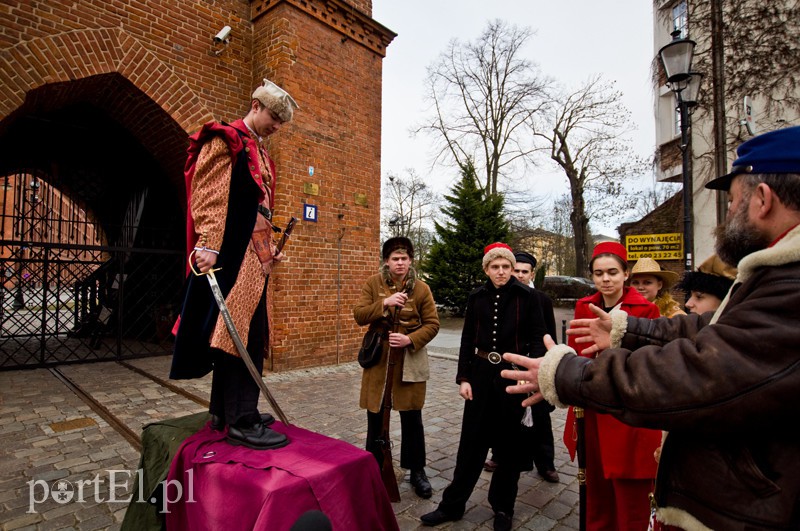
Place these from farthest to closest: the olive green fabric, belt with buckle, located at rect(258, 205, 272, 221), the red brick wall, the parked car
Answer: the parked car < the red brick wall < belt with buckle, located at rect(258, 205, 272, 221) < the olive green fabric

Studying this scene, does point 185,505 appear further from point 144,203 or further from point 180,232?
point 144,203

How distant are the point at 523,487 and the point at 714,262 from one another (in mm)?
2305

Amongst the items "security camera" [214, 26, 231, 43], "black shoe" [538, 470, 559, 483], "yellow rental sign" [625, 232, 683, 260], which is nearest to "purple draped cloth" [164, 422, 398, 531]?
"black shoe" [538, 470, 559, 483]

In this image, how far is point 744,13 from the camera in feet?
39.6

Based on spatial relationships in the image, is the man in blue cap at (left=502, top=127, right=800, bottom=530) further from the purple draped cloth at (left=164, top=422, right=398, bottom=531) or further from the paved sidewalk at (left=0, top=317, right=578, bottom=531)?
the paved sidewalk at (left=0, top=317, right=578, bottom=531)

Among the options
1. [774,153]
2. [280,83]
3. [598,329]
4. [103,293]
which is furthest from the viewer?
[103,293]

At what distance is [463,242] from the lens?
66.0ft

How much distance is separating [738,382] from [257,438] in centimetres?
204

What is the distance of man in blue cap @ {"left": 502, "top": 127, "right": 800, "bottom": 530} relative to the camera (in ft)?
3.53

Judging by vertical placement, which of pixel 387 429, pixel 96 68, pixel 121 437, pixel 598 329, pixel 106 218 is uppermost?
pixel 96 68

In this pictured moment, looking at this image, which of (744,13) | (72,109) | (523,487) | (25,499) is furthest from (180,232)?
(744,13)

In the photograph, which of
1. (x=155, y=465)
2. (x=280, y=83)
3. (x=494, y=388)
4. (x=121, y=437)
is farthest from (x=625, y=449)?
(x=280, y=83)

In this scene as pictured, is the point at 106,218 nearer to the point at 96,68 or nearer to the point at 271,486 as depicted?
the point at 96,68

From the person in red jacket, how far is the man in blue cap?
104cm
